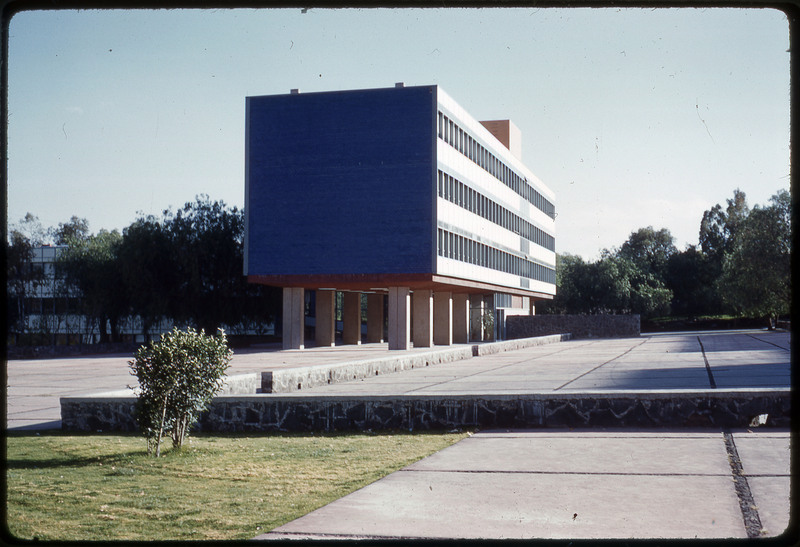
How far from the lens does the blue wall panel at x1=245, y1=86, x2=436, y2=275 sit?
45781 millimetres

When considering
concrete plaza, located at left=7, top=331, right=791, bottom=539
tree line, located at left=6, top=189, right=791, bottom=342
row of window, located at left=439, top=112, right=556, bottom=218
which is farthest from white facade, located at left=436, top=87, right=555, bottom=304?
concrete plaza, located at left=7, top=331, right=791, bottom=539

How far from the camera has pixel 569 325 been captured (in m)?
77.2

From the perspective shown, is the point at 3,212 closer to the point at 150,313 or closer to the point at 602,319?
the point at 150,313

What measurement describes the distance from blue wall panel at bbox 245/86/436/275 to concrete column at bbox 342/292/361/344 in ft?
42.8

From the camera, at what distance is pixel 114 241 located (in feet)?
196

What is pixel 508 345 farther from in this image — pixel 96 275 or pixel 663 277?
pixel 663 277

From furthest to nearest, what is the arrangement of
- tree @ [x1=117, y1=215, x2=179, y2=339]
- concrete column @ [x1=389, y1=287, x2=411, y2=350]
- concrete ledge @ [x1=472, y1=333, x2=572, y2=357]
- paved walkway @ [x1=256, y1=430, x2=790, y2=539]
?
tree @ [x1=117, y1=215, x2=179, y2=339]
concrete column @ [x1=389, y1=287, x2=411, y2=350]
concrete ledge @ [x1=472, y1=333, x2=572, y2=357]
paved walkway @ [x1=256, y1=430, x2=790, y2=539]

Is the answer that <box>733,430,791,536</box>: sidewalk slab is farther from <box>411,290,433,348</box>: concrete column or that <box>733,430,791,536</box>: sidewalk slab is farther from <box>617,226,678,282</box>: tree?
<box>617,226,678,282</box>: tree

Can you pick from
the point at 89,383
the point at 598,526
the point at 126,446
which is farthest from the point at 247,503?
the point at 89,383

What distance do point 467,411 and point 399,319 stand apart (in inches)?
1438

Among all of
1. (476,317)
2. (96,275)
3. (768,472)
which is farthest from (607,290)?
(768,472)

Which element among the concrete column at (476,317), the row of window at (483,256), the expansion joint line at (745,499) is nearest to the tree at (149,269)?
the row of window at (483,256)

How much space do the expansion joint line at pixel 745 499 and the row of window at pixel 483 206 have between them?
128 feet

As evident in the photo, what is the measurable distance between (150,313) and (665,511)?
52.0 meters
